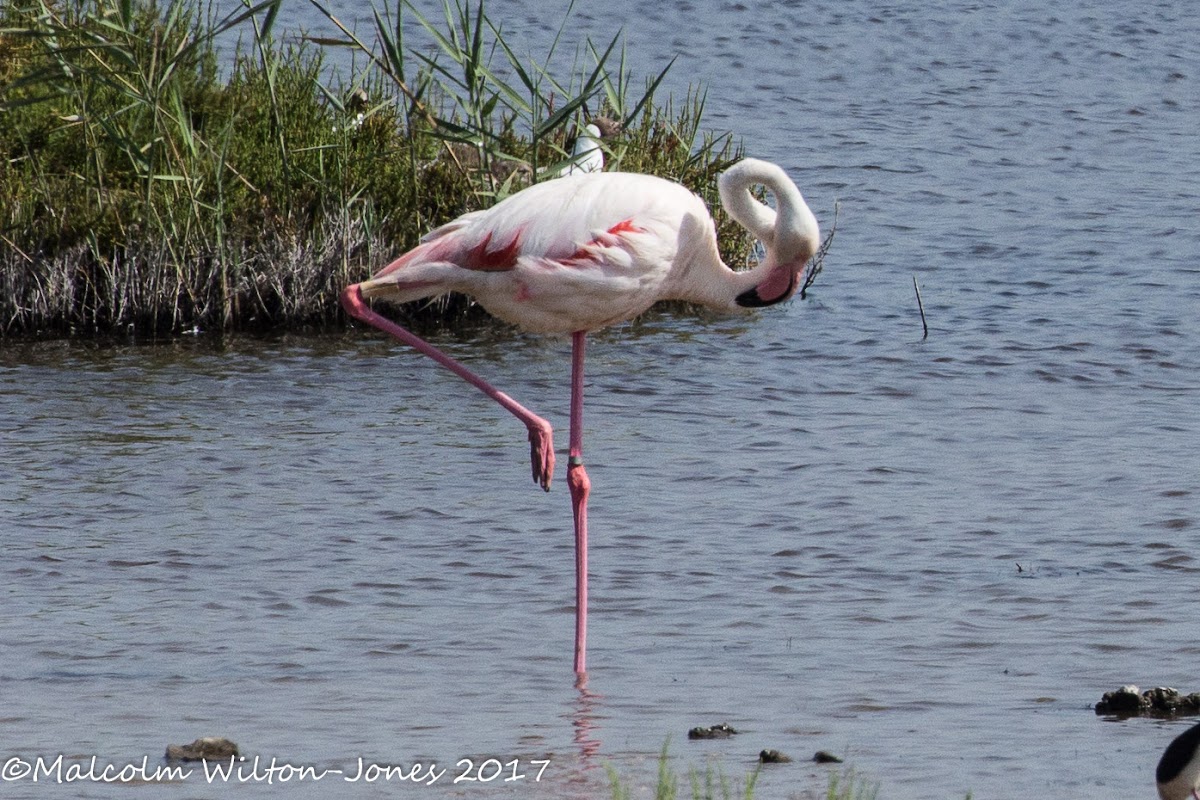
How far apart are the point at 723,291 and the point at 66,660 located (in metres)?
2.43

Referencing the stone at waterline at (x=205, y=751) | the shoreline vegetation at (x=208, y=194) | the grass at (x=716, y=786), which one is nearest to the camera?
the grass at (x=716, y=786)

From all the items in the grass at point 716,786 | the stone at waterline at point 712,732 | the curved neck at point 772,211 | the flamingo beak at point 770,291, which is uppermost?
the curved neck at point 772,211

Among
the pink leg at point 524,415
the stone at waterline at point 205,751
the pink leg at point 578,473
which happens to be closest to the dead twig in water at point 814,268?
the pink leg at point 578,473

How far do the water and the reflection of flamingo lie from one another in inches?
26.2

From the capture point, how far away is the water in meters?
5.53

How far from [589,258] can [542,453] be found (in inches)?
25.4

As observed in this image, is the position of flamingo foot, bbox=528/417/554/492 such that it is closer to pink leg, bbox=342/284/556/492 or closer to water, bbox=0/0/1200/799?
pink leg, bbox=342/284/556/492

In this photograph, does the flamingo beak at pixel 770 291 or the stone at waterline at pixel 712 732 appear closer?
the stone at waterline at pixel 712 732

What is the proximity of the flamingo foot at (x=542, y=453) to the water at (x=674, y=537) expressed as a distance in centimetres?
54

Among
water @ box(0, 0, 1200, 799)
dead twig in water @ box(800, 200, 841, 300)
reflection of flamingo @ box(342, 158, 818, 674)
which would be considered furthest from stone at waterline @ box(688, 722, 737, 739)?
dead twig in water @ box(800, 200, 841, 300)

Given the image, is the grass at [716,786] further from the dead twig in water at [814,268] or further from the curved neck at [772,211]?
the dead twig in water at [814,268]

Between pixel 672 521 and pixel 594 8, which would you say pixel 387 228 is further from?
pixel 594 8

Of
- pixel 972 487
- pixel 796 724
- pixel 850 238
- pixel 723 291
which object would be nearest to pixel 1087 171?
pixel 850 238

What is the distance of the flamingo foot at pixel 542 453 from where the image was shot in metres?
6.41
